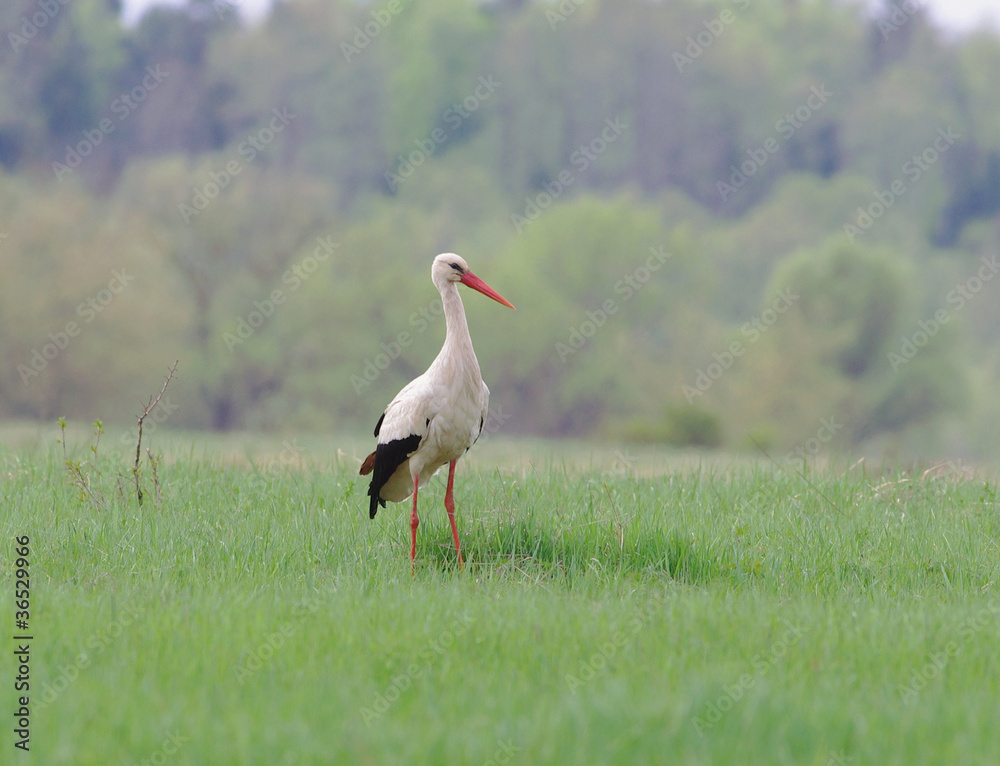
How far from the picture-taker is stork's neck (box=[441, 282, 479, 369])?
25.0 feet

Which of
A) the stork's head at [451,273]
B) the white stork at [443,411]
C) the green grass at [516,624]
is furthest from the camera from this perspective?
the stork's head at [451,273]

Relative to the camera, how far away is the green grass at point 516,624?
4.14 m

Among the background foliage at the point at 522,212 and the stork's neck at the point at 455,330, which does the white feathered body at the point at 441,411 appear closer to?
the stork's neck at the point at 455,330

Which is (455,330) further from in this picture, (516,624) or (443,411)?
(516,624)

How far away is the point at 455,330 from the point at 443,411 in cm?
63

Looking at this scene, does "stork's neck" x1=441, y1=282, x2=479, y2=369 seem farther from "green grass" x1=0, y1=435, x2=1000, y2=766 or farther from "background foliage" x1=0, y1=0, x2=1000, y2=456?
"background foliage" x1=0, y1=0, x2=1000, y2=456

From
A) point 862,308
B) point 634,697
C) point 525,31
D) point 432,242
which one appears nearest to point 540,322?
point 432,242

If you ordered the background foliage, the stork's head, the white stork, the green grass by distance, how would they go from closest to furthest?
the green grass < the white stork < the stork's head < the background foliage

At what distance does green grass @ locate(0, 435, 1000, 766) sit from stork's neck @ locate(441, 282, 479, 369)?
1.22 m

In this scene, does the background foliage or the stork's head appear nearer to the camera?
the stork's head

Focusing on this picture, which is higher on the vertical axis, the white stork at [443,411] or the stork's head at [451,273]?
the stork's head at [451,273]

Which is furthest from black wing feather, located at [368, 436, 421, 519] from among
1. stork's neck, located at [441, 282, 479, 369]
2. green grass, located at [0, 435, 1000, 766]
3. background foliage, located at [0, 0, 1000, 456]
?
background foliage, located at [0, 0, 1000, 456]

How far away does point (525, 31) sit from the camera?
79562 mm

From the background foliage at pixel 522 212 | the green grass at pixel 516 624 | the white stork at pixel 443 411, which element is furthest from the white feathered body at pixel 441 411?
the background foliage at pixel 522 212
